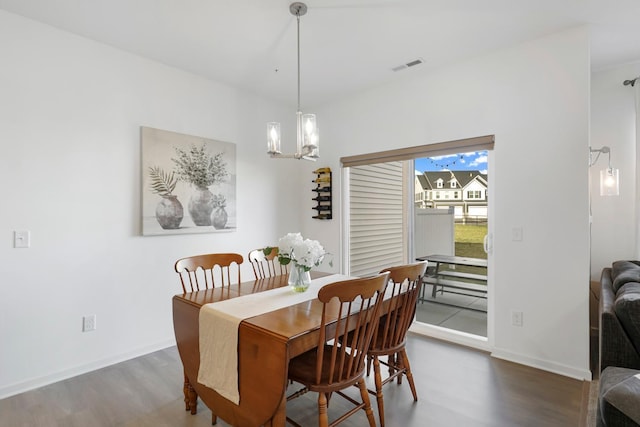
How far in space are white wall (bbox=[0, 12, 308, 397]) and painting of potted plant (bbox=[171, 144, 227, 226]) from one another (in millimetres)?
213

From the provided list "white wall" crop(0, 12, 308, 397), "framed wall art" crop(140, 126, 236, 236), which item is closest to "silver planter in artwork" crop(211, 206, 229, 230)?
"framed wall art" crop(140, 126, 236, 236)

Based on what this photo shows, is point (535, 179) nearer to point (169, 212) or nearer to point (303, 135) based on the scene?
point (303, 135)

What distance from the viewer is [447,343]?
324 cm

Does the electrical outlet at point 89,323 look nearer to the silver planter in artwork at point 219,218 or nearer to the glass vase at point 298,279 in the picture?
the silver planter in artwork at point 219,218

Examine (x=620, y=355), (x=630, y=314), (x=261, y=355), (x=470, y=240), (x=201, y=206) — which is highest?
(x=201, y=206)

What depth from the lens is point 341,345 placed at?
1750mm

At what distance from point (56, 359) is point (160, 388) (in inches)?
34.9

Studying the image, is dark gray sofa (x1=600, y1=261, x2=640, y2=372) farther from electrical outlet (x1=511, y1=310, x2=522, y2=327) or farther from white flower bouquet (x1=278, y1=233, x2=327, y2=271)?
white flower bouquet (x1=278, y1=233, x2=327, y2=271)

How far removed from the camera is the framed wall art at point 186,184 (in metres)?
3.09

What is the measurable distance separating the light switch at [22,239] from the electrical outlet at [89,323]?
719 mm

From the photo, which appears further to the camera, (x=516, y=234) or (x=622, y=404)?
(x=516, y=234)

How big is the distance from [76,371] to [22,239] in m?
1.11

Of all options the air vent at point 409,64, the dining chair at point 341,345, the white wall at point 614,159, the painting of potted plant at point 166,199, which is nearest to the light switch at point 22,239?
the painting of potted plant at point 166,199

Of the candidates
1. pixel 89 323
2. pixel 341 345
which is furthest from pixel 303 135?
pixel 89 323
